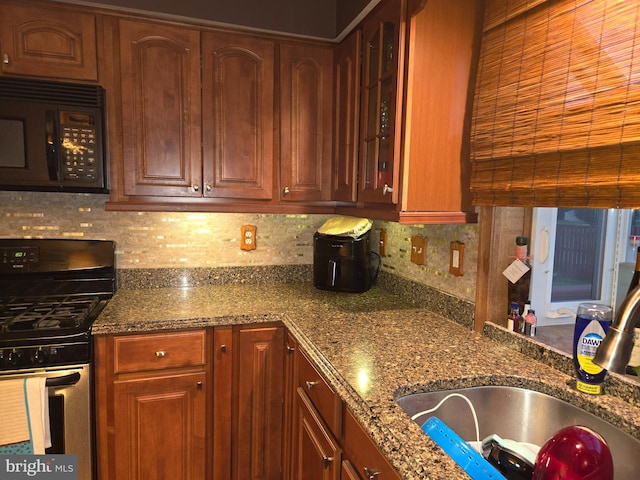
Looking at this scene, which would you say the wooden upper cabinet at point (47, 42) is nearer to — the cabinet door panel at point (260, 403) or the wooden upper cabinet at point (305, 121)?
the wooden upper cabinet at point (305, 121)

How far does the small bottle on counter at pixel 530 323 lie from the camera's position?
1.39 m

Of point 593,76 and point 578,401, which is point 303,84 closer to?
point 593,76

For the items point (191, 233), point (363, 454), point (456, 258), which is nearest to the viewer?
point (363, 454)

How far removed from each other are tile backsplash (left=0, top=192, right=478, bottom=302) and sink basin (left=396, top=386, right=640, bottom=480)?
54cm

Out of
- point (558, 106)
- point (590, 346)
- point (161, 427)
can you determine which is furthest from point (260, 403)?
point (558, 106)

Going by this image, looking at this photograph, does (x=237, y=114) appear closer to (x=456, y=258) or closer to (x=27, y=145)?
(x=27, y=145)

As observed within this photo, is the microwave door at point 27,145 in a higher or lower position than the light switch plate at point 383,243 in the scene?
higher

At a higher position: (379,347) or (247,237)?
(247,237)

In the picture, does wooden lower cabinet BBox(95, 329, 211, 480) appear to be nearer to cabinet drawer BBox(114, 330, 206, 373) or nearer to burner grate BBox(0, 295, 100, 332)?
cabinet drawer BBox(114, 330, 206, 373)

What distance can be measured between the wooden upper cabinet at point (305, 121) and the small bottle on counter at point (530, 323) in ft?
3.51

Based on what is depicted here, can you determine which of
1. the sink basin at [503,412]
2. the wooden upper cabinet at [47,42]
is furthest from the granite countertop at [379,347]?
the wooden upper cabinet at [47,42]

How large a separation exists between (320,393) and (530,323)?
732 millimetres

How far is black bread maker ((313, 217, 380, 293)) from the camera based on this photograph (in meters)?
2.05

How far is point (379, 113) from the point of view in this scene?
164 centimetres
